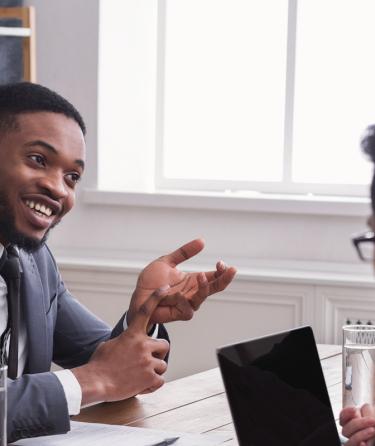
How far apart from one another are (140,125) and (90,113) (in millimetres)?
244

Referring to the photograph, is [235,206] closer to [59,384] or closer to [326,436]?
[59,384]

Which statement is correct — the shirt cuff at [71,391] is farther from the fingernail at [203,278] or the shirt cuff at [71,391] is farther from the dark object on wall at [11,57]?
the dark object on wall at [11,57]

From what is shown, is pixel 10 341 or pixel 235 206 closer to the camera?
pixel 10 341

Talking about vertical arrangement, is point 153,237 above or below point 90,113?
below

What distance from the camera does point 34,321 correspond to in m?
2.22

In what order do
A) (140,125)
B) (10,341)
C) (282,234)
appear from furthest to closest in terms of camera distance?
(140,125) → (282,234) → (10,341)

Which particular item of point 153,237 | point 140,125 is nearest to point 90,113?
point 140,125

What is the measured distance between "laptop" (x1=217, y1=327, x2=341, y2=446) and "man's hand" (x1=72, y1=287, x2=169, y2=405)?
45cm

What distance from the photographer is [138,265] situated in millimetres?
3863

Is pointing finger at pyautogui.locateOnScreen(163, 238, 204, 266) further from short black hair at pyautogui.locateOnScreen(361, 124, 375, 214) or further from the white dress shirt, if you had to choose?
short black hair at pyautogui.locateOnScreen(361, 124, 375, 214)

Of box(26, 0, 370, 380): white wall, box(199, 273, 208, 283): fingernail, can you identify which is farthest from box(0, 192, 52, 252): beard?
box(26, 0, 370, 380): white wall

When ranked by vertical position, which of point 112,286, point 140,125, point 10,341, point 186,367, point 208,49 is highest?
point 208,49

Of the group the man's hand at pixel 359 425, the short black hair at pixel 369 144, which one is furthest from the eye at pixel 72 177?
the short black hair at pixel 369 144

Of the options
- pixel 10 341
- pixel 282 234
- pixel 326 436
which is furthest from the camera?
pixel 282 234
